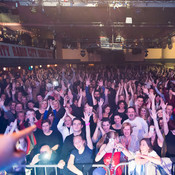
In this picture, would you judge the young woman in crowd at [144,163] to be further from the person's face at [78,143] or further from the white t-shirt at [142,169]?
the person's face at [78,143]

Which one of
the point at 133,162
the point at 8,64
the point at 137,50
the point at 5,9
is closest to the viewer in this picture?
the point at 133,162

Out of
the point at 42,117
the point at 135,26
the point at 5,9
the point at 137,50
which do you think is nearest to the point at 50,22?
the point at 5,9

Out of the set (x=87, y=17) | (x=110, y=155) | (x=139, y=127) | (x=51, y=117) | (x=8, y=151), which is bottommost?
(x=110, y=155)

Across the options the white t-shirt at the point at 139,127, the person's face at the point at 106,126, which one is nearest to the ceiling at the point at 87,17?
the white t-shirt at the point at 139,127

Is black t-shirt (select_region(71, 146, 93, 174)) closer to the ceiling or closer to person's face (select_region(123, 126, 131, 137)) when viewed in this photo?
person's face (select_region(123, 126, 131, 137))

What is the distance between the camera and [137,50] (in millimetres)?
21594

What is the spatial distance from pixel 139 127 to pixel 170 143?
2.21 ft

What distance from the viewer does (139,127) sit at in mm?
3707

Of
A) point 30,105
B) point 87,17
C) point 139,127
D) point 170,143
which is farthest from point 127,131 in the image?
point 87,17

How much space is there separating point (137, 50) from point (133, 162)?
66.8 ft

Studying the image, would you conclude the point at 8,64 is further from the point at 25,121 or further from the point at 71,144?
the point at 71,144

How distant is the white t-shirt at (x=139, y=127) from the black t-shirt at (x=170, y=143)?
1.35 ft

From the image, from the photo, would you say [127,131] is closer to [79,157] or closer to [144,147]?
[144,147]

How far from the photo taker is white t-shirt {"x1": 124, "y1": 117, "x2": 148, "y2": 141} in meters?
3.58
